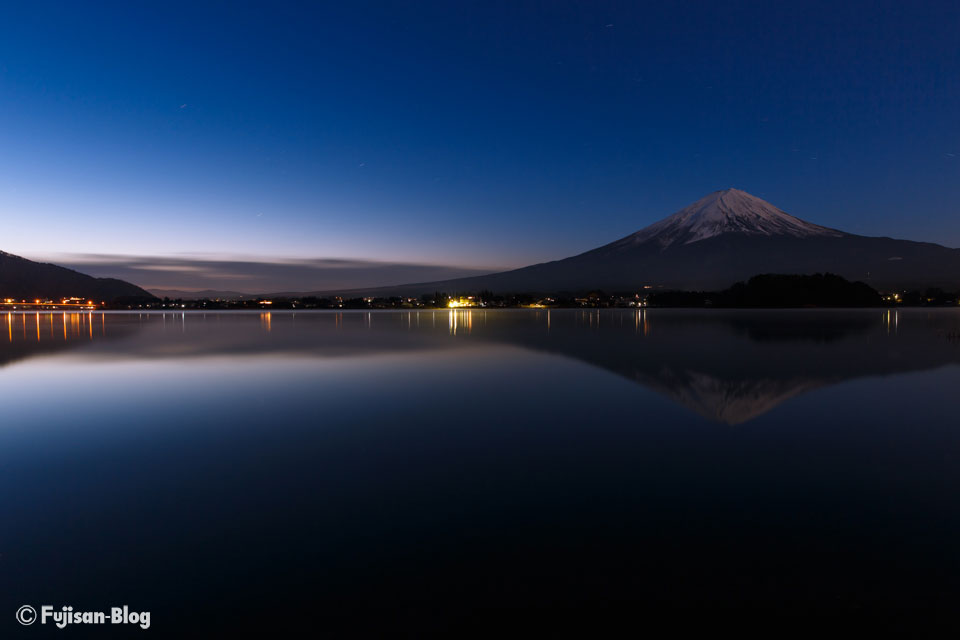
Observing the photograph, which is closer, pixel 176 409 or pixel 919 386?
pixel 176 409

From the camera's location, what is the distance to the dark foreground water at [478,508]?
366 centimetres

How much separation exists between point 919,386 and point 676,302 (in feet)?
554

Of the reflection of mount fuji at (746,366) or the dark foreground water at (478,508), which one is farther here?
the reflection of mount fuji at (746,366)

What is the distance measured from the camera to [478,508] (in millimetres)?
5270

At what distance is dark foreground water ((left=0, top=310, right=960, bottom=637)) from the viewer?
3.66 metres

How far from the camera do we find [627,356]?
67.2ft

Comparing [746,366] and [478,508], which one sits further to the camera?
[746,366]

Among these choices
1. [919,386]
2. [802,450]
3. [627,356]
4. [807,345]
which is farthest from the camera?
[807,345]

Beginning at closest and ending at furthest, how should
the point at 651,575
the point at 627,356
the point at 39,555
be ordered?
the point at 651,575
the point at 39,555
the point at 627,356

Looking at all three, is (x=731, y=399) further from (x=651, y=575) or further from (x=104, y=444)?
(x=104, y=444)

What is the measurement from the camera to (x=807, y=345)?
1008 inches

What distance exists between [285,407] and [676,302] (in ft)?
581

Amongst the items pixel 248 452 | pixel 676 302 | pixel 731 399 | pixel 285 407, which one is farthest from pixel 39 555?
pixel 676 302

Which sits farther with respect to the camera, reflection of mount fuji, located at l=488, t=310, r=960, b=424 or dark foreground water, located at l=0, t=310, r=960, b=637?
reflection of mount fuji, located at l=488, t=310, r=960, b=424
